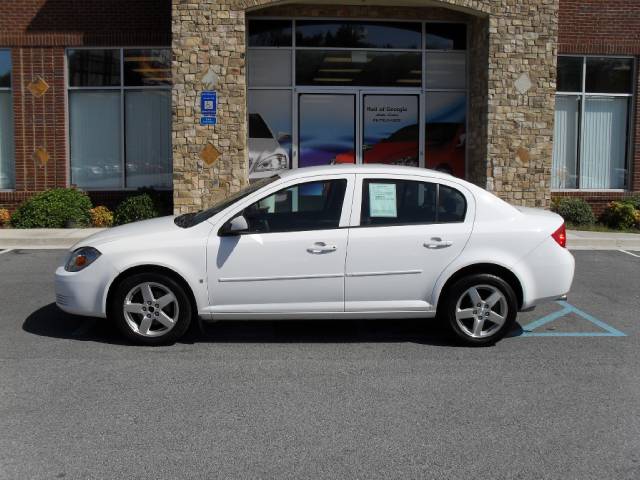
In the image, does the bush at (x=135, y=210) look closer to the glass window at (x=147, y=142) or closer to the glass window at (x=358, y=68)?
the glass window at (x=147, y=142)

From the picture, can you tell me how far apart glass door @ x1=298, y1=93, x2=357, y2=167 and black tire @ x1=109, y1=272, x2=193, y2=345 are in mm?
9781

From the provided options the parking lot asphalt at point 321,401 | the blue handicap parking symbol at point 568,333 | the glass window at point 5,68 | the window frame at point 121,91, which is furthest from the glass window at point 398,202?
the glass window at point 5,68

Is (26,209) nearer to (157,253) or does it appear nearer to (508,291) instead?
(157,253)

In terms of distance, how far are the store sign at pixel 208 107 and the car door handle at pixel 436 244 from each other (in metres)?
8.54

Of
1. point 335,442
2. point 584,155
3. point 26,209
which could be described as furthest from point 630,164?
point 335,442

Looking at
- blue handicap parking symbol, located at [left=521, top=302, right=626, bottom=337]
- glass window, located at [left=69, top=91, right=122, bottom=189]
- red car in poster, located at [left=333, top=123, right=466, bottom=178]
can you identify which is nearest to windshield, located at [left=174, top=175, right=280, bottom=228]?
blue handicap parking symbol, located at [left=521, top=302, right=626, bottom=337]

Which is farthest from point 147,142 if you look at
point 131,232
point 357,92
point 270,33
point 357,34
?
point 131,232

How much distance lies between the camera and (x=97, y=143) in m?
16.5

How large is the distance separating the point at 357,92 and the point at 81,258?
34.2ft

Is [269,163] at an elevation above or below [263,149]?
below

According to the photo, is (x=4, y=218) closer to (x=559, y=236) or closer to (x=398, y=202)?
(x=398, y=202)

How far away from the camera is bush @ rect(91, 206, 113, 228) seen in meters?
15.5

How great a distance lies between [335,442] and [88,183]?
1298 centimetres

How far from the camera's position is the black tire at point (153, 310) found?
22.1 feet
